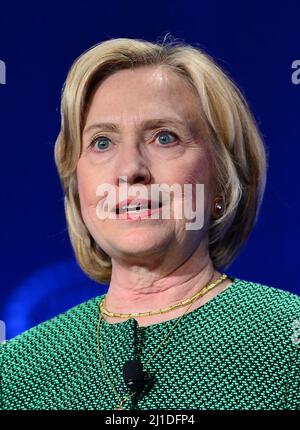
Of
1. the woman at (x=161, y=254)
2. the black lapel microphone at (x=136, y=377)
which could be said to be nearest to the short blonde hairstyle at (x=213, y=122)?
the woman at (x=161, y=254)

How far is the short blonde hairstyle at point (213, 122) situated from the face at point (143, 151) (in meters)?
0.02

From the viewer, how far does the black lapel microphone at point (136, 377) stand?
4.49ft

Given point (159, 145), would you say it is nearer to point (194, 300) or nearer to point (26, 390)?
point (194, 300)

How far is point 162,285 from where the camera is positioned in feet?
5.03

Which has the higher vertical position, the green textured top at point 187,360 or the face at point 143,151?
the face at point 143,151

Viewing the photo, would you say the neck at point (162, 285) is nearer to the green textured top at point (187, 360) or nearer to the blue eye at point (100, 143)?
the green textured top at point (187, 360)

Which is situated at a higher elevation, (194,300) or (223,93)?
(223,93)

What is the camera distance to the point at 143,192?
1439mm

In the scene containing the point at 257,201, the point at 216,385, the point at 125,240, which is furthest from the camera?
the point at 257,201

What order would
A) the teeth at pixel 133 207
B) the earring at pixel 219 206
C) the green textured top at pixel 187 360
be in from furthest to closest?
the earring at pixel 219 206, the teeth at pixel 133 207, the green textured top at pixel 187 360

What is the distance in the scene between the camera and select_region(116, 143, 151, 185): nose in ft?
4.70

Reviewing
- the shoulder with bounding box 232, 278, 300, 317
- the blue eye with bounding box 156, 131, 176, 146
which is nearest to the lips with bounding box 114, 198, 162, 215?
the blue eye with bounding box 156, 131, 176, 146
